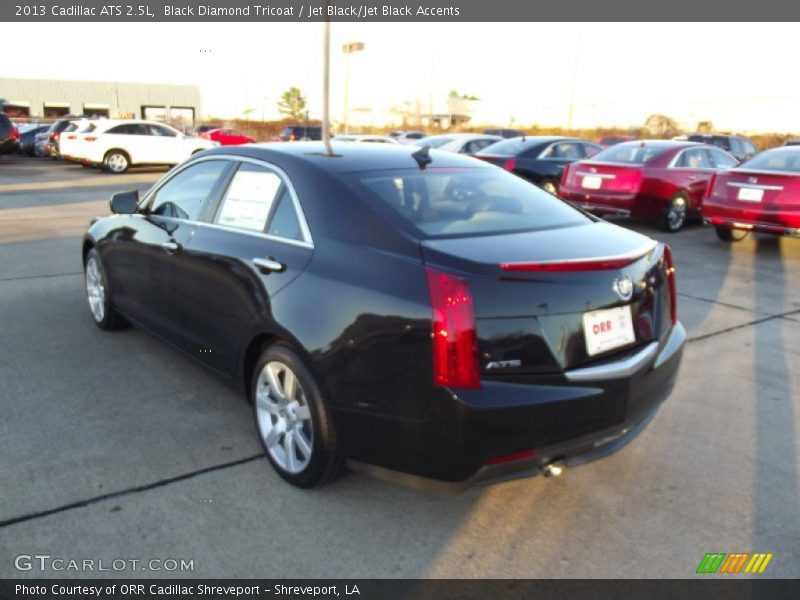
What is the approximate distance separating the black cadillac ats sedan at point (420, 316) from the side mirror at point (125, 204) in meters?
1.15

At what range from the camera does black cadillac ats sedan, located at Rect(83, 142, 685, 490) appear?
8.61ft

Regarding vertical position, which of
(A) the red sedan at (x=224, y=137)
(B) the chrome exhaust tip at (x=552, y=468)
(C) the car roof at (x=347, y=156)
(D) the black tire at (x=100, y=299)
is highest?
(C) the car roof at (x=347, y=156)

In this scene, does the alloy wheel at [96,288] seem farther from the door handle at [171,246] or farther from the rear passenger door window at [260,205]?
the rear passenger door window at [260,205]

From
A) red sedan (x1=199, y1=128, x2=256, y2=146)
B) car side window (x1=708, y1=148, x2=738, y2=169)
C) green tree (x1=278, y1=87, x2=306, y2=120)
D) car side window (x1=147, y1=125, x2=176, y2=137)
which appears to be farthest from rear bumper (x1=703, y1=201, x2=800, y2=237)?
green tree (x1=278, y1=87, x2=306, y2=120)

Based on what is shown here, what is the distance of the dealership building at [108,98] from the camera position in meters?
69.5

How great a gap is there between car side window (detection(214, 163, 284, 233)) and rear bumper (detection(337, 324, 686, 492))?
1.31 meters

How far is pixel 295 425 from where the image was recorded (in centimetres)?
327

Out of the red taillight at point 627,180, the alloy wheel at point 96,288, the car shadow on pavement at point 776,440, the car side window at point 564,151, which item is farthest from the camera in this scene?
the car side window at point 564,151

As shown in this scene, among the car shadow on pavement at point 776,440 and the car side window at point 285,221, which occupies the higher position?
the car side window at point 285,221

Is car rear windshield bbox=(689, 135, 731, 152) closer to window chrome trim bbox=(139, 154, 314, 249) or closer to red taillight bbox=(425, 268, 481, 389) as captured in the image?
window chrome trim bbox=(139, 154, 314, 249)

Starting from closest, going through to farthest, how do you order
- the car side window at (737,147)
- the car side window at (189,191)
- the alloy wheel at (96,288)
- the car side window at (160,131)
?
the car side window at (189,191), the alloy wheel at (96,288), the car side window at (737,147), the car side window at (160,131)

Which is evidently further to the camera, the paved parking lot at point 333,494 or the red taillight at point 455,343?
the paved parking lot at point 333,494

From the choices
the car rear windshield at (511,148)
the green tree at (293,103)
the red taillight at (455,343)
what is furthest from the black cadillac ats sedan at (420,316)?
the green tree at (293,103)
